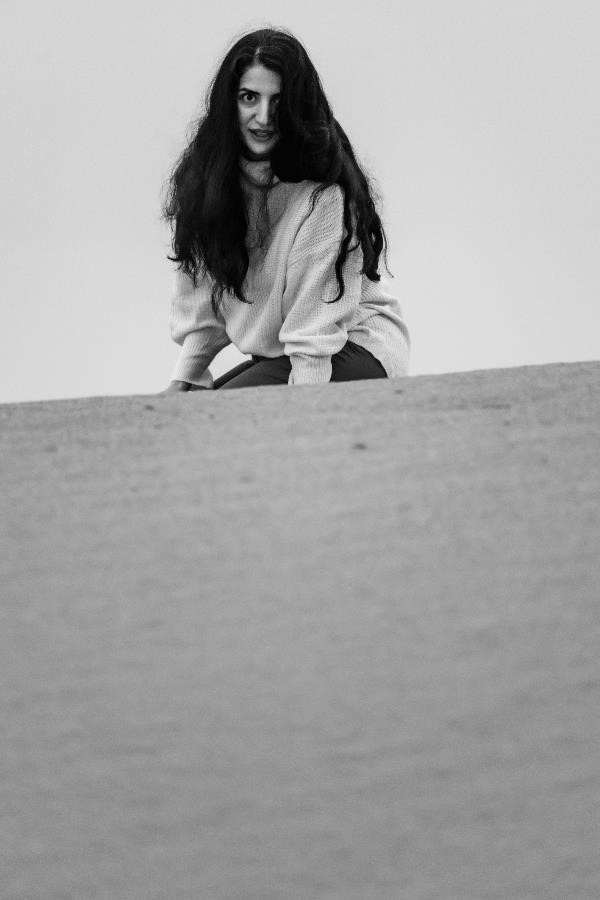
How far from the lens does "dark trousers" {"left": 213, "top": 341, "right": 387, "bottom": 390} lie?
105 centimetres

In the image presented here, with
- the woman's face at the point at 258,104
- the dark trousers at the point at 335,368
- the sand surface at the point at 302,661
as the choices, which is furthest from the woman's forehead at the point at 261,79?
the sand surface at the point at 302,661

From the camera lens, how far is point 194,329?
1.10 meters

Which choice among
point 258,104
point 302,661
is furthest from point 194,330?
point 302,661

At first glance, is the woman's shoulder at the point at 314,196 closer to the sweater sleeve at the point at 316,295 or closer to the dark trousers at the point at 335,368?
the sweater sleeve at the point at 316,295

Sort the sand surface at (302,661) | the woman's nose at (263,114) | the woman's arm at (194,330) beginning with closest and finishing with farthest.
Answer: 1. the sand surface at (302,661)
2. the woman's nose at (263,114)
3. the woman's arm at (194,330)

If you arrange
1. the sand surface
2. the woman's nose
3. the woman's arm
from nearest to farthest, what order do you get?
1. the sand surface
2. the woman's nose
3. the woman's arm

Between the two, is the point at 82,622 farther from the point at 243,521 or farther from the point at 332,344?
the point at 332,344

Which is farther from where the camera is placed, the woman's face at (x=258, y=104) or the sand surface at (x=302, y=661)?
the woman's face at (x=258, y=104)

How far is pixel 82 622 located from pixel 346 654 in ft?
0.32

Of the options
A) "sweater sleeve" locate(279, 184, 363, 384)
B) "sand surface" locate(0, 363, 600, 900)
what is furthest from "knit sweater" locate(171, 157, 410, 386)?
"sand surface" locate(0, 363, 600, 900)

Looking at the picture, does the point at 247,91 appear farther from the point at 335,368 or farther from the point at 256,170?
the point at 335,368

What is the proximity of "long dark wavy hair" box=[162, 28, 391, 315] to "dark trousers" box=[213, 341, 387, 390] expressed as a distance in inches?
2.8

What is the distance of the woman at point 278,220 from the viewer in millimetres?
974

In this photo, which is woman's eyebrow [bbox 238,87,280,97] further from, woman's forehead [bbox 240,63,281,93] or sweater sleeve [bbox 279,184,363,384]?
sweater sleeve [bbox 279,184,363,384]
